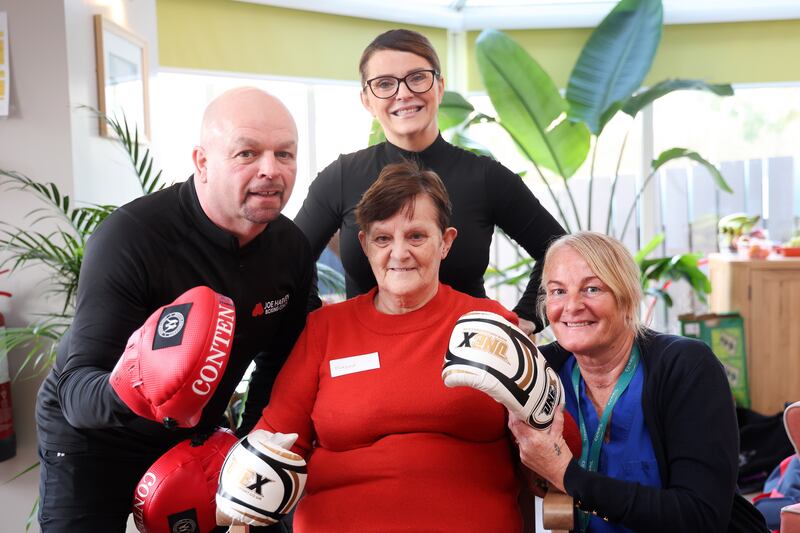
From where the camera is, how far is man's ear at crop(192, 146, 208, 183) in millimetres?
1591

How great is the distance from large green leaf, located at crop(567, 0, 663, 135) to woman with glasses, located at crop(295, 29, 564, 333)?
7.60ft

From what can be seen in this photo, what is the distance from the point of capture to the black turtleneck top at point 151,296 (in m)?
1.45

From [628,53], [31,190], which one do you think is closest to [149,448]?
[31,190]

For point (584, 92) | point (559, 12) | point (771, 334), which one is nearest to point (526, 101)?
point (584, 92)

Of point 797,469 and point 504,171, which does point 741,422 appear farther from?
point 504,171

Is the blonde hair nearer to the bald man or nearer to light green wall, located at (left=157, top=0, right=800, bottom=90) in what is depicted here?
the bald man

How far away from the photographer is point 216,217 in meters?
1.60

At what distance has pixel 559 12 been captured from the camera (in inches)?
199

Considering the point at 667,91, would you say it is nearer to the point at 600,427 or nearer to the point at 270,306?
the point at 600,427

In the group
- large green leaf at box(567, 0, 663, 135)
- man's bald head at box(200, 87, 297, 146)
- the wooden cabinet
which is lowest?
the wooden cabinet

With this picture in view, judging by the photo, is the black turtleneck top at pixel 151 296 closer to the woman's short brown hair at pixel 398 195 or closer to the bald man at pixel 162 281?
the bald man at pixel 162 281

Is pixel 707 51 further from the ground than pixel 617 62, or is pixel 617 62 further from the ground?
pixel 707 51

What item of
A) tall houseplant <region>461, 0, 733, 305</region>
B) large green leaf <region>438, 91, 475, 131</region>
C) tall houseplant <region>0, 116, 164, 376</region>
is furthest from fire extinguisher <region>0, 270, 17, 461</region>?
tall houseplant <region>461, 0, 733, 305</region>

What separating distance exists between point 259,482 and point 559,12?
435cm
